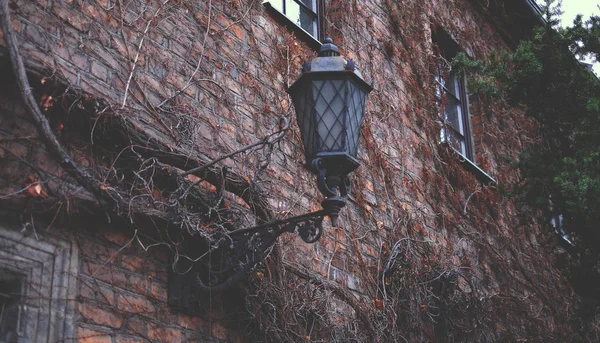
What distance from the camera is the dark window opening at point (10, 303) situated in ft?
12.2

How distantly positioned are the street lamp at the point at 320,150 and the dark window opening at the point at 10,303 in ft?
3.32

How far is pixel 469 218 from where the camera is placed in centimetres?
783

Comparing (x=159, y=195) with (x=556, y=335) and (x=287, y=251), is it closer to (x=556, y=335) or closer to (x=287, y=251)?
(x=287, y=251)

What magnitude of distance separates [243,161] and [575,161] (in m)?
2.66

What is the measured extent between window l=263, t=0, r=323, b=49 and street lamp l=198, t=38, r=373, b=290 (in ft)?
4.95

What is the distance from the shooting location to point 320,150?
14.6 feet

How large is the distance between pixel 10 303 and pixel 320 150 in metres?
1.51

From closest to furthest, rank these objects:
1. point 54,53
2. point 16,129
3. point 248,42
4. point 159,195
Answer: point 16,129 < point 54,53 < point 159,195 < point 248,42

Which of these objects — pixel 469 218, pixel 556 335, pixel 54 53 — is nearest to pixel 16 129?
pixel 54 53

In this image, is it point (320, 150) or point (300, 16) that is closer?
point (320, 150)

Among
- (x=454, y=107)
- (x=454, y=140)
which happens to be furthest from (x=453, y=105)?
(x=454, y=140)

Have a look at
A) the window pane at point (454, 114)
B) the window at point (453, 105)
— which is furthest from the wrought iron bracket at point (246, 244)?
the window pane at point (454, 114)

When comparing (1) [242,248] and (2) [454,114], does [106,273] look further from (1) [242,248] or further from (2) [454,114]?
(2) [454,114]

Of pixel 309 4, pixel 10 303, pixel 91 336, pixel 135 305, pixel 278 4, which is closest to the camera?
pixel 10 303
